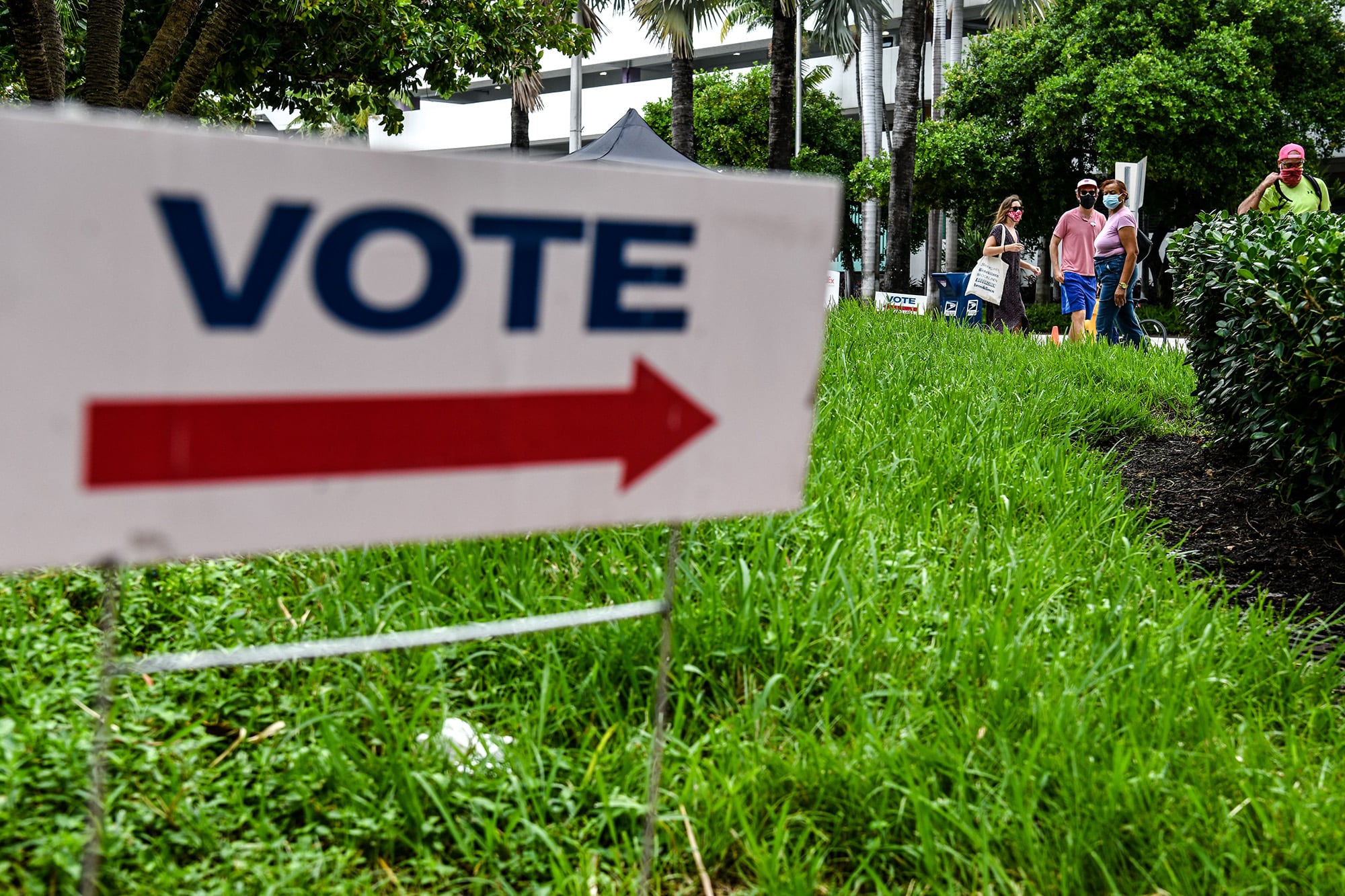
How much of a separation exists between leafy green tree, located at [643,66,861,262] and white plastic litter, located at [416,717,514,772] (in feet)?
95.0

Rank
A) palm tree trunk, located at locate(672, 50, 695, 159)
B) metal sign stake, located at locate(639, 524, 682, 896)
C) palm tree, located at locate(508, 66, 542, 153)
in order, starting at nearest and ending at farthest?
metal sign stake, located at locate(639, 524, 682, 896) < palm tree trunk, located at locate(672, 50, 695, 159) < palm tree, located at locate(508, 66, 542, 153)

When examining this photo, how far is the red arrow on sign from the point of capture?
1325 mm

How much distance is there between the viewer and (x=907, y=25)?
17094 millimetres

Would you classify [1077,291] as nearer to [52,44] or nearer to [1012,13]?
[52,44]

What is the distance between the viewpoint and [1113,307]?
10.1m

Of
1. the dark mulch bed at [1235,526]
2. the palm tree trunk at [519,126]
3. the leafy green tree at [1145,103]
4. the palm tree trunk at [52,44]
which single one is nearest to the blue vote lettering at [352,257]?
the dark mulch bed at [1235,526]

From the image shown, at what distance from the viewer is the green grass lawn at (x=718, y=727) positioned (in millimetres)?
2064

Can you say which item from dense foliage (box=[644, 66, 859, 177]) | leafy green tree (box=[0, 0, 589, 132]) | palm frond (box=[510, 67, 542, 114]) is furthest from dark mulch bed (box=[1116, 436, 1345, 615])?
dense foliage (box=[644, 66, 859, 177])

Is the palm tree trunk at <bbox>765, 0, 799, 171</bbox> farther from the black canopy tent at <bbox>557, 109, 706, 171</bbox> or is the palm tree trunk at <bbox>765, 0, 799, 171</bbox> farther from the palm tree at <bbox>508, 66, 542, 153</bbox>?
the palm tree at <bbox>508, 66, 542, 153</bbox>

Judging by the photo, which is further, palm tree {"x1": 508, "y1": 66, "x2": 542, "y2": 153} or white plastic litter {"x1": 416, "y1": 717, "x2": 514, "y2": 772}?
palm tree {"x1": 508, "y1": 66, "x2": 542, "y2": 153}

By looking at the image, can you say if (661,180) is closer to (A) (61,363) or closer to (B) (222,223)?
(B) (222,223)

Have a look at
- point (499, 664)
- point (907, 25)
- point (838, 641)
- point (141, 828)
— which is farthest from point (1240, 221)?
point (907, 25)

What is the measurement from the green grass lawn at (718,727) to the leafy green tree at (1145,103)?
64.4 ft

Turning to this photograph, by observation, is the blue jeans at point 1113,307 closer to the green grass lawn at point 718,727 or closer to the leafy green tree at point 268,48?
the leafy green tree at point 268,48
